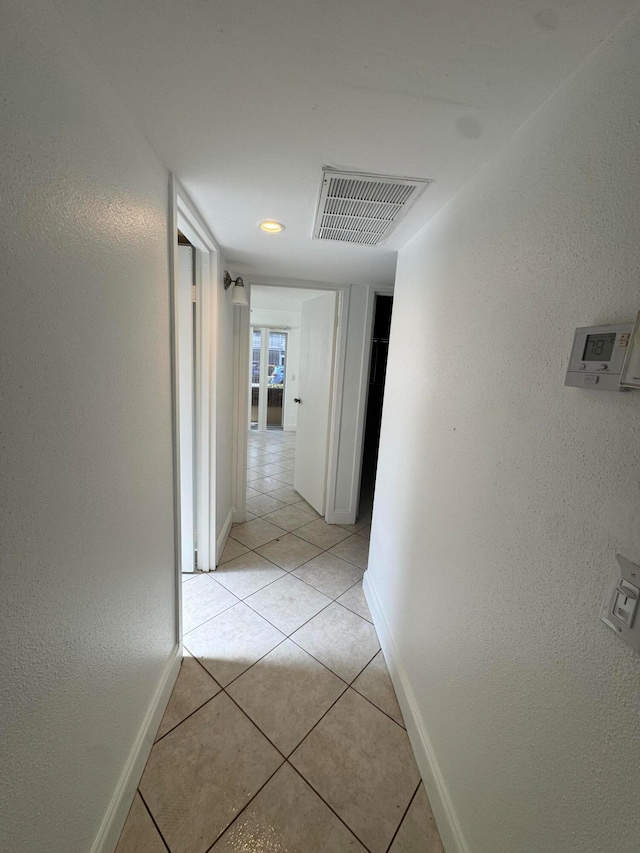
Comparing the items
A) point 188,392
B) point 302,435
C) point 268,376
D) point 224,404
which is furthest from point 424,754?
point 268,376

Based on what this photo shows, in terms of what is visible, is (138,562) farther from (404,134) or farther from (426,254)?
(426,254)

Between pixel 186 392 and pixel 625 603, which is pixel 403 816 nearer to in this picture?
pixel 625 603

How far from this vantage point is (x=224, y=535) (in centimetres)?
264

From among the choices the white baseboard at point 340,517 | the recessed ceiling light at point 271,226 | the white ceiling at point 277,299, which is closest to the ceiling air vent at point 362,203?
the recessed ceiling light at point 271,226

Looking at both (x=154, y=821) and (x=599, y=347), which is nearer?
(x=599, y=347)

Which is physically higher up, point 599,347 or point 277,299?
point 277,299

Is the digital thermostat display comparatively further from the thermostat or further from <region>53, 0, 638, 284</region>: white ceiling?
<region>53, 0, 638, 284</region>: white ceiling

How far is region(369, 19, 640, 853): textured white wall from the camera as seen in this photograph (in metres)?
0.57

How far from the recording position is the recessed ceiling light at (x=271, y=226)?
1.57m

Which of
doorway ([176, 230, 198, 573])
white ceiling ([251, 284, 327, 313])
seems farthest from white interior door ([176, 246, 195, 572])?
white ceiling ([251, 284, 327, 313])

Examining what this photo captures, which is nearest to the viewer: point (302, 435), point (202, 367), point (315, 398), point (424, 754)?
point (424, 754)

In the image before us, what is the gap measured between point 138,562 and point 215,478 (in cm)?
115

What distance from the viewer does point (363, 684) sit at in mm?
1539

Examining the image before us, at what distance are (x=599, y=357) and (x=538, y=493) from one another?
0.32 meters
